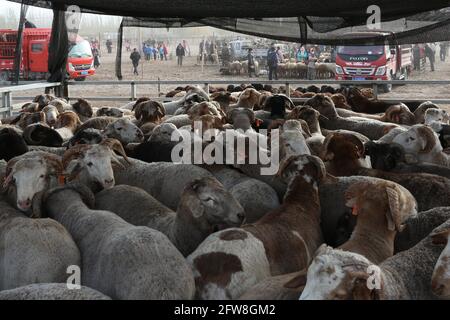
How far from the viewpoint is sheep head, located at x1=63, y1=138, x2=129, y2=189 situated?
5738mm

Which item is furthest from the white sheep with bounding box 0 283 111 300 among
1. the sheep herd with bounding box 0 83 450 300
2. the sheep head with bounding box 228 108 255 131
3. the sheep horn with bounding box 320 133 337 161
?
the sheep head with bounding box 228 108 255 131

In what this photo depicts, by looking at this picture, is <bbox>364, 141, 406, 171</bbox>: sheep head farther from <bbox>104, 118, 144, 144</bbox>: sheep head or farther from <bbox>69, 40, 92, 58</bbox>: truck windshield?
<bbox>69, 40, 92, 58</bbox>: truck windshield

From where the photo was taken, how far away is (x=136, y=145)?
7.50 meters

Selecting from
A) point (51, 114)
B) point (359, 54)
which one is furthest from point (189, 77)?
point (51, 114)

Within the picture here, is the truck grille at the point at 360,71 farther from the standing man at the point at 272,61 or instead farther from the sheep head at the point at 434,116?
the sheep head at the point at 434,116

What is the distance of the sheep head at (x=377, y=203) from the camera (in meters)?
4.25

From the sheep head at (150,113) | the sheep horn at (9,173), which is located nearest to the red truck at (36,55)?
the sheep head at (150,113)

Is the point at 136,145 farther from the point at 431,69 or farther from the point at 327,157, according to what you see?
the point at 431,69

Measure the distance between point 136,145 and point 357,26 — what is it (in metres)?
3.53

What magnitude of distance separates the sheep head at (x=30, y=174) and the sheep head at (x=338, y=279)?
285 centimetres

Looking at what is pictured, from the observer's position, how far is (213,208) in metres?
4.53

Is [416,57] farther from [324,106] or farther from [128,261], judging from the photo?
[128,261]
